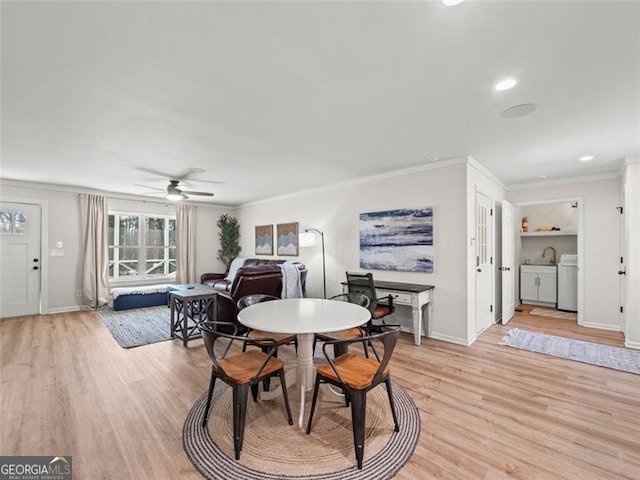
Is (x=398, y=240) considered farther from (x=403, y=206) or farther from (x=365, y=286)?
(x=365, y=286)

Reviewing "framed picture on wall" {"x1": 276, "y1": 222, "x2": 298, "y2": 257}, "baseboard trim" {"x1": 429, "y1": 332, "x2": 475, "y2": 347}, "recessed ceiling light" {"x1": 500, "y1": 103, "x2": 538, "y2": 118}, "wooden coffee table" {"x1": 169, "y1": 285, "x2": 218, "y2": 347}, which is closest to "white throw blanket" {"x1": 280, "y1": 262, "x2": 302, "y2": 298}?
"wooden coffee table" {"x1": 169, "y1": 285, "x2": 218, "y2": 347}

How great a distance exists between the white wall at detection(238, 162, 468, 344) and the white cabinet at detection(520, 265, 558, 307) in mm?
3538

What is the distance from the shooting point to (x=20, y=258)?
17.3 feet

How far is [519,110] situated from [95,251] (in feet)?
24.2

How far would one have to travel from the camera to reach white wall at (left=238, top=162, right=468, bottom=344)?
384 centimetres

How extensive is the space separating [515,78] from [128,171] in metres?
5.00

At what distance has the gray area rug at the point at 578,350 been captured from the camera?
3219mm

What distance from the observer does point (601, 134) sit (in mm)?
2932

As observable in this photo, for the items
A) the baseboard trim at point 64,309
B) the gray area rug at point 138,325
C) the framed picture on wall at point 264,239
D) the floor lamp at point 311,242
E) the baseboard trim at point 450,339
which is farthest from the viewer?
the framed picture on wall at point 264,239

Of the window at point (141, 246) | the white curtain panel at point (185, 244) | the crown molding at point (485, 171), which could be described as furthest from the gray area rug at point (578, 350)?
the window at point (141, 246)

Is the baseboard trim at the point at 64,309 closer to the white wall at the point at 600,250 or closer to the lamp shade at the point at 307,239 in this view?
the lamp shade at the point at 307,239

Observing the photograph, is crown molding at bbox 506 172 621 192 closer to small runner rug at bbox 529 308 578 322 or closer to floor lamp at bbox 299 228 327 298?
small runner rug at bbox 529 308 578 322

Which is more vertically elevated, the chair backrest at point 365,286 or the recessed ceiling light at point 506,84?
the recessed ceiling light at point 506,84

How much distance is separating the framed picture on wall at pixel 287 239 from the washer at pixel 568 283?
537 centimetres
